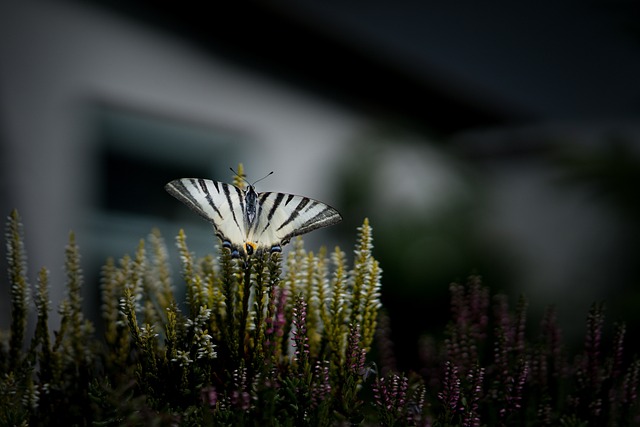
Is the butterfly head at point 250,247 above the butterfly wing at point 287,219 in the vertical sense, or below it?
below

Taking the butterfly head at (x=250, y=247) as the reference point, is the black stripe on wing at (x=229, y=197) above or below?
above

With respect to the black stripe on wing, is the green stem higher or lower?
lower

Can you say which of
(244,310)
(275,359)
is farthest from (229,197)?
(275,359)

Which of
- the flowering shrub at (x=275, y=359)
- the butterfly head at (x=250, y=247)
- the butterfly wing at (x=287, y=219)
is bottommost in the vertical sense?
the flowering shrub at (x=275, y=359)

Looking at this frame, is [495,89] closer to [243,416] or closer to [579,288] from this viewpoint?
[579,288]

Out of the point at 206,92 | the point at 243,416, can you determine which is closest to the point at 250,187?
the point at 243,416

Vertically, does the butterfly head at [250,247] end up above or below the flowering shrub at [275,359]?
above
